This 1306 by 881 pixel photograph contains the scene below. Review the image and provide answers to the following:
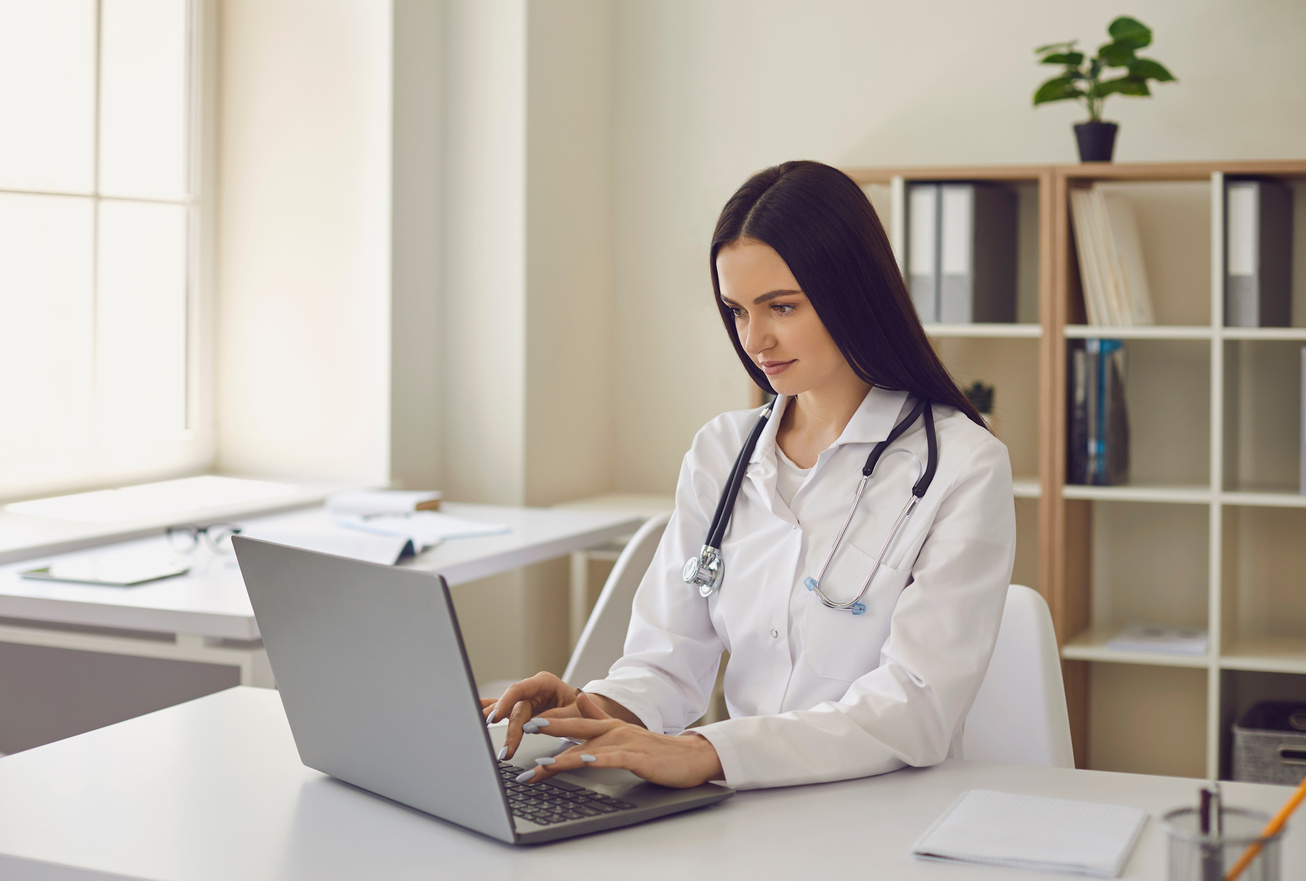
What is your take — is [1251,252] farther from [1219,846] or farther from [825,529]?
[1219,846]

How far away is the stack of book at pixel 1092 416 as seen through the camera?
9.07 feet

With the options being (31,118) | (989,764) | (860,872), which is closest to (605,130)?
(31,118)

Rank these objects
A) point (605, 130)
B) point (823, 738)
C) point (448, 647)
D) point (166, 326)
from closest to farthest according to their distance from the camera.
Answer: point (448, 647), point (823, 738), point (166, 326), point (605, 130)

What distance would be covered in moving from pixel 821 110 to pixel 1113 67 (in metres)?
0.78

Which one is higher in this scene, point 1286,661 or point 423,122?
point 423,122

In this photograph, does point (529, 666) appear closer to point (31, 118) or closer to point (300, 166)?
point (300, 166)

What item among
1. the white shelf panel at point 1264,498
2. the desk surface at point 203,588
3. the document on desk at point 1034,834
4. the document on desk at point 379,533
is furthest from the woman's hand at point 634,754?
the white shelf panel at point 1264,498

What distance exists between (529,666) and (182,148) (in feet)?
5.02

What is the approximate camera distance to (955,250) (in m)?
2.82

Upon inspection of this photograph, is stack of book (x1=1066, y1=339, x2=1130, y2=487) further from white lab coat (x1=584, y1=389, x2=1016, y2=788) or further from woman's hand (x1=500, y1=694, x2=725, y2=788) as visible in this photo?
woman's hand (x1=500, y1=694, x2=725, y2=788)

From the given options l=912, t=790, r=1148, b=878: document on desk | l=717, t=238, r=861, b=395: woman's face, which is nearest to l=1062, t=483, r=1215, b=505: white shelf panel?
l=717, t=238, r=861, b=395: woman's face

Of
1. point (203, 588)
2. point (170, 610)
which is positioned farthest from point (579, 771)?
point (203, 588)

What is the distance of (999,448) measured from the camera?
131 centimetres

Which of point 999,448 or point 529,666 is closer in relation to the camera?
point 999,448
